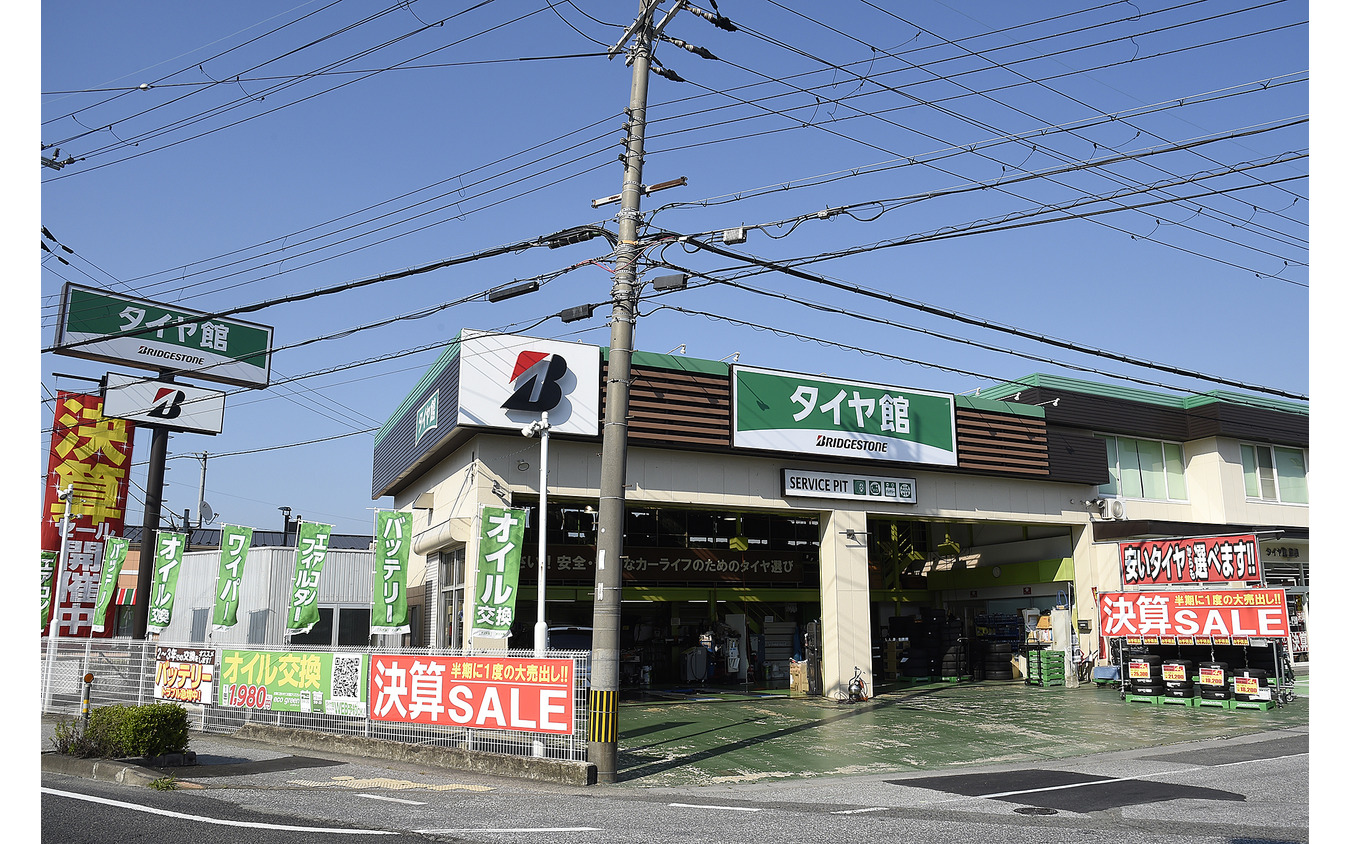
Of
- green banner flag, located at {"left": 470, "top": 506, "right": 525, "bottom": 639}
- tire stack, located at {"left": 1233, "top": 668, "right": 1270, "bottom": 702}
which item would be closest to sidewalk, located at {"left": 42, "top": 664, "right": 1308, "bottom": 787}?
tire stack, located at {"left": 1233, "top": 668, "right": 1270, "bottom": 702}

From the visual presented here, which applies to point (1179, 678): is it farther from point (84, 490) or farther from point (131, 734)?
point (84, 490)

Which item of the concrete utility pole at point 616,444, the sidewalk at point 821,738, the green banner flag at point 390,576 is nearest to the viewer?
Result: the concrete utility pole at point 616,444

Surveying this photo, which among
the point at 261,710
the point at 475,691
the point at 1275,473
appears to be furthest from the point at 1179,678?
the point at 261,710

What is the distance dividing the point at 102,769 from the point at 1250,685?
852 inches

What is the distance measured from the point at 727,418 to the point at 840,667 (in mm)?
6778

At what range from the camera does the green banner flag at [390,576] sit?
58.7 feet

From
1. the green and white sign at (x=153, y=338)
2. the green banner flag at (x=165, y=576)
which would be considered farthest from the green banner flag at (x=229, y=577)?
the green and white sign at (x=153, y=338)

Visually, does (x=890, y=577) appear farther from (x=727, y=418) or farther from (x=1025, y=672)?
(x=727, y=418)

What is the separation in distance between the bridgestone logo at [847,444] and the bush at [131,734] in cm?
1485

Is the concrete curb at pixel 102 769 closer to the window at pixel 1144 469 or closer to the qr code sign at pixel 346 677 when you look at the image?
the qr code sign at pixel 346 677

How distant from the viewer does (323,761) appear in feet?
46.8

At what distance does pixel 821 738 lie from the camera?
1638cm

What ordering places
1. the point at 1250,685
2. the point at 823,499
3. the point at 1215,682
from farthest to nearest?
the point at 823,499 → the point at 1215,682 → the point at 1250,685

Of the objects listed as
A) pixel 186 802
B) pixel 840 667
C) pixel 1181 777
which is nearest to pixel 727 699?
pixel 840 667
